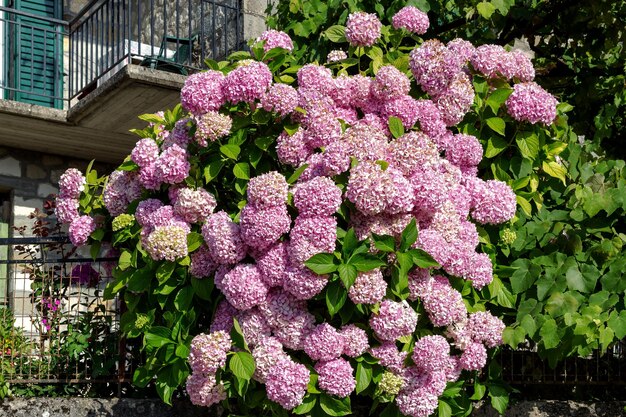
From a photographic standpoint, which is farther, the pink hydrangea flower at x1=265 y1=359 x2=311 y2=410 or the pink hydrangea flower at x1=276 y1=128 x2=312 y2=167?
the pink hydrangea flower at x1=276 y1=128 x2=312 y2=167

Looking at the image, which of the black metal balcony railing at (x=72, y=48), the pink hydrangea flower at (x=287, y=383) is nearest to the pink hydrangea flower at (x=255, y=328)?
the pink hydrangea flower at (x=287, y=383)

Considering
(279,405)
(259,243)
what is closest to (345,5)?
(259,243)

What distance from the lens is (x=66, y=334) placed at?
6.25 metres

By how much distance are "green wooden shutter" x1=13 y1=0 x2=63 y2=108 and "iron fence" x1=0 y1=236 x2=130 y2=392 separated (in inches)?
145

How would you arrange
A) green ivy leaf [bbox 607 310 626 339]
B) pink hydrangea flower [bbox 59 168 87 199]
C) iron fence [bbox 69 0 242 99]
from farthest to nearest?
iron fence [bbox 69 0 242 99] < pink hydrangea flower [bbox 59 168 87 199] < green ivy leaf [bbox 607 310 626 339]

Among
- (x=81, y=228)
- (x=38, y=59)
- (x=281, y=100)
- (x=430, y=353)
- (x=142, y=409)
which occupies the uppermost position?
(x=38, y=59)

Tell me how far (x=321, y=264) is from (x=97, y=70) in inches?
243

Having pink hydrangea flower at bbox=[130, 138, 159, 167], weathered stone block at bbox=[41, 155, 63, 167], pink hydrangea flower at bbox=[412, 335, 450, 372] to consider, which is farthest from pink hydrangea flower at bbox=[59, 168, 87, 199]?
weathered stone block at bbox=[41, 155, 63, 167]

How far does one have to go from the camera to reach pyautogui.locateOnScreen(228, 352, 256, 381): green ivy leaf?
4090 millimetres

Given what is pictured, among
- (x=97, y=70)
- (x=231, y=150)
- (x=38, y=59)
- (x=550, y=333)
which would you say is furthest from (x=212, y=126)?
(x=38, y=59)

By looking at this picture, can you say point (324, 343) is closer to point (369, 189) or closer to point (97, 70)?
point (369, 189)

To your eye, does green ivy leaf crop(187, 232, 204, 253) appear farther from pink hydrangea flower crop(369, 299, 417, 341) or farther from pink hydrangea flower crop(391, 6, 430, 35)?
pink hydrangea flower crop(391, 6, 430, 35)

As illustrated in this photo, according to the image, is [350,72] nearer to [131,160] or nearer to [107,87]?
[131,160]

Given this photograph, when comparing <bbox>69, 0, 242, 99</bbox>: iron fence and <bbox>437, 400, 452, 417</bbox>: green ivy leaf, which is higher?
<bbox>69, 0, 242, 99</bbox>: iron fence
